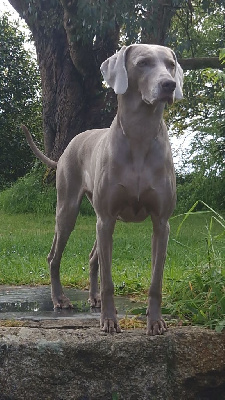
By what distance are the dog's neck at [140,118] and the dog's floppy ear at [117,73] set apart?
114mm

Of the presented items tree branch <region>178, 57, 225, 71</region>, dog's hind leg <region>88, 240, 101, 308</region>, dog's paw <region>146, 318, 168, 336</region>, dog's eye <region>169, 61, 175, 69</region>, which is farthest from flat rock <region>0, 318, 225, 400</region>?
tree branch <region>178, 57, 225, 71</region>

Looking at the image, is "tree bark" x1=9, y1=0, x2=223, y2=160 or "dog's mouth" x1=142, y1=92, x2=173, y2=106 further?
"tree bark" x1=9, y1=0, x2=223, y2=160

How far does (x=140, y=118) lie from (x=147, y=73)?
0.26 m

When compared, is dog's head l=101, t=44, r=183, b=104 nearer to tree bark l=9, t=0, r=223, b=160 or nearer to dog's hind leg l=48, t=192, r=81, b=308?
dog's hind leg l=48, t=192, r=81, b=308

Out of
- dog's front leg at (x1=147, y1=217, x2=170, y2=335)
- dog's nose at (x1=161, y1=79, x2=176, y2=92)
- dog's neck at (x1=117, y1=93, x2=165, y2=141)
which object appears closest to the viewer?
dog's nose at (x1=161, y1=79, x2=176, y2=92)

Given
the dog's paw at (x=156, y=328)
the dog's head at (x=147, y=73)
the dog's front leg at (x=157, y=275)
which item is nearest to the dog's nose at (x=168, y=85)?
the dog's head at (x=147, y=73)

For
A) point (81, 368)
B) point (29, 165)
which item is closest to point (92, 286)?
point (81, 368)

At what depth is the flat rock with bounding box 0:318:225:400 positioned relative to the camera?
3424mm

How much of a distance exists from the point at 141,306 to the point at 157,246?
951 mm

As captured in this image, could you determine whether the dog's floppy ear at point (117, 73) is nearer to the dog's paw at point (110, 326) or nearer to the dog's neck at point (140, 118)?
the dog's neck at point (140, 118)

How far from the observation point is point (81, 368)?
11.3 ft

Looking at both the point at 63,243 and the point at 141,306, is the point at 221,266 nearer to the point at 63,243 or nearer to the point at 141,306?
the point at 141,306

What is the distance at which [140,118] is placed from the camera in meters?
3.48

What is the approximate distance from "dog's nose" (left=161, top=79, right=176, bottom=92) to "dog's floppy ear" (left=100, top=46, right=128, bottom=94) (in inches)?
11.5
